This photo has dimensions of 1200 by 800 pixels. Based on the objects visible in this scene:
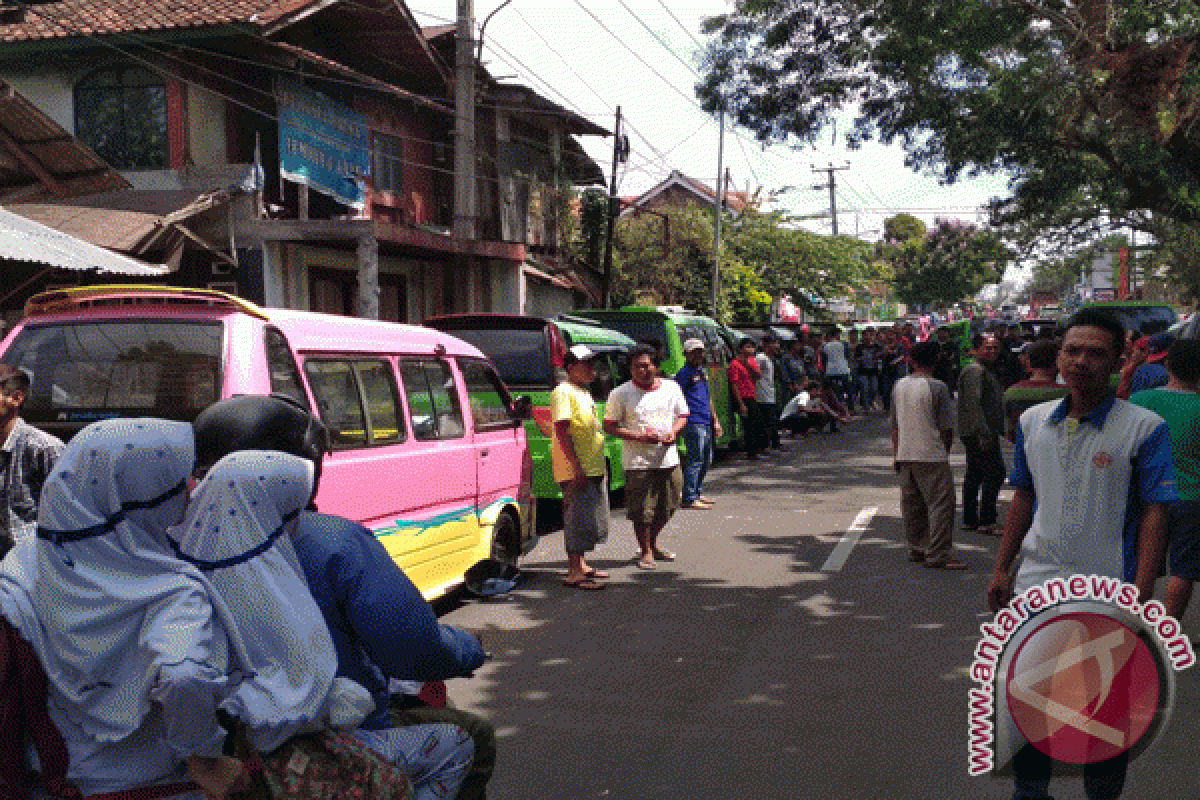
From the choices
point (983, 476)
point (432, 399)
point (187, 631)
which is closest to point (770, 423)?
point (983, 476)

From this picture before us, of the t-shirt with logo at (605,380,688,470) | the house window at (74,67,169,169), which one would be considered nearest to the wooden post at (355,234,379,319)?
the house window at (74,67,169,169)

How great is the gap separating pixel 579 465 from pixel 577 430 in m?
0.25

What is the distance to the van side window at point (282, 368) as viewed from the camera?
5.59m

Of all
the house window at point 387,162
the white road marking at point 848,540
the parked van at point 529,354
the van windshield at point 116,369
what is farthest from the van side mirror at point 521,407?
the house window at point 387,162

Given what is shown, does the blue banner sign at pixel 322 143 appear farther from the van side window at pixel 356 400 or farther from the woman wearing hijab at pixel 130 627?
the woman wearing hijab at pixel 130 627

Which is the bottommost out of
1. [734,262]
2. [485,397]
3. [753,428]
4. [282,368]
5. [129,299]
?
[753,428]

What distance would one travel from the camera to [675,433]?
29.1ft

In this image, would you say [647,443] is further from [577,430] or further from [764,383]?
[764,383]

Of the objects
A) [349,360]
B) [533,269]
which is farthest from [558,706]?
[533,269]

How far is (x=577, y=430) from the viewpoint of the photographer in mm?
8008

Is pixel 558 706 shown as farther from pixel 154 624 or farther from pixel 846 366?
pixel 846 366

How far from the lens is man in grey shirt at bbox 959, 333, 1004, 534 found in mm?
9828

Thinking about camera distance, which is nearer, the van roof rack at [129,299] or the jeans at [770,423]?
the van roof rack at [129,299]

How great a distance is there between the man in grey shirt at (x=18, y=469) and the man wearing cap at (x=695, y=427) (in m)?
7.54
